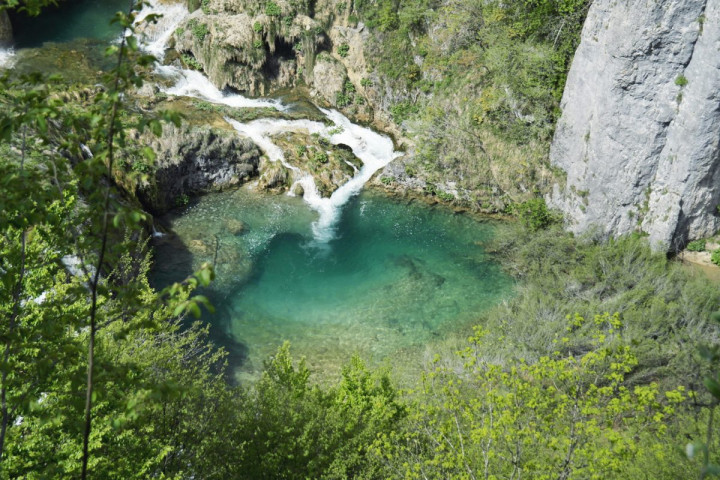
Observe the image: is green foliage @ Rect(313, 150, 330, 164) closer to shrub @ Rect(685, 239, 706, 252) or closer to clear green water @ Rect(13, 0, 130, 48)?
clear green water @ Rect(13, 0, 130, 48)

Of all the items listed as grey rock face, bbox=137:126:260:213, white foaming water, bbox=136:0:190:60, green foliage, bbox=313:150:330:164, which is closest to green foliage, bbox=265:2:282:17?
white foaming water, bbox=136:0:190:60

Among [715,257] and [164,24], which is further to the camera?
[164,24]

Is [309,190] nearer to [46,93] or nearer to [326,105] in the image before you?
[326,105]

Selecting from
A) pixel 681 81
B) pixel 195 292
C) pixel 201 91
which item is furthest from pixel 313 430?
pixel 201 91

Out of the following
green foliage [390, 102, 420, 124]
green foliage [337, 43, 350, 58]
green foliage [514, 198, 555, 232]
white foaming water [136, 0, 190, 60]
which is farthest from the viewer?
white foaming water [136, 0, 190, 60]

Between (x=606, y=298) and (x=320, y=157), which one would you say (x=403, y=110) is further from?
(x=606, y=298)

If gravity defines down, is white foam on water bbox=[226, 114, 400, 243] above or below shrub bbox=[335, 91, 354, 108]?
below
